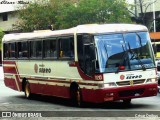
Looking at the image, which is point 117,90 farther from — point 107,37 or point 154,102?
point 154,102

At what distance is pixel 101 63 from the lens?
16.2 meters

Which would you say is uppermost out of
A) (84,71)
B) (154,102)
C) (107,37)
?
(107,37)

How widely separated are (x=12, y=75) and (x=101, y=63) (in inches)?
339

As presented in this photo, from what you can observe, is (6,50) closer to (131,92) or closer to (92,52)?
(92,52)

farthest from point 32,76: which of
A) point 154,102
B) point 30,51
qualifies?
point 154,102

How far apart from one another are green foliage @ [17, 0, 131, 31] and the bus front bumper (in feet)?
112

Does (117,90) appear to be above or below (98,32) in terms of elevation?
below

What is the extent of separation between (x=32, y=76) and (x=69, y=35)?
13.7 feet

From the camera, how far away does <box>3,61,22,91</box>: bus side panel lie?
2347 cm

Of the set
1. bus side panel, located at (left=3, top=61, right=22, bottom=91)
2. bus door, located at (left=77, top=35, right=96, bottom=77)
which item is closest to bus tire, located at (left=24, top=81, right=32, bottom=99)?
bus side panel, located at (left=3, top=61, right=22, bottom=91)

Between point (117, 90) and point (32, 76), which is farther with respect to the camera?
point (32, 76)

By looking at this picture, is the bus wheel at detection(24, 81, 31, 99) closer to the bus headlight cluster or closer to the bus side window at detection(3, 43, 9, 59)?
the bus side window at detection(3, 43, 9, 59)

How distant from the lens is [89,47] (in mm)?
16812

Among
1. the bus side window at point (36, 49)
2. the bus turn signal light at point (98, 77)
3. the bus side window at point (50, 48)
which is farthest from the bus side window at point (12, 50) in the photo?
the bus turn signal light at point (98, 77)
